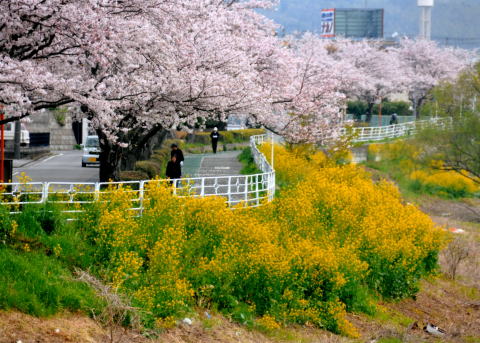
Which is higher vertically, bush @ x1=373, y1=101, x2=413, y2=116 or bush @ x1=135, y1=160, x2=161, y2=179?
bush @ x1=373, y1=101, x2=413, y2=116

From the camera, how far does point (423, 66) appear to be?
255 feet

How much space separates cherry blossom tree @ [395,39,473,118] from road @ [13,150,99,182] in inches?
1527

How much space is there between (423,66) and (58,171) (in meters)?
50.3

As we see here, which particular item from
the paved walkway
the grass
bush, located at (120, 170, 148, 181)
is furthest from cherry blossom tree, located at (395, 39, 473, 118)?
the grass

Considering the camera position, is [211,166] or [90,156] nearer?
[90,156]

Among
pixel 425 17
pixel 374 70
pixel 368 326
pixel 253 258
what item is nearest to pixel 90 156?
pixel 368 326

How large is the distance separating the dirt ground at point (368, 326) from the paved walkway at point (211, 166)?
10.0 m

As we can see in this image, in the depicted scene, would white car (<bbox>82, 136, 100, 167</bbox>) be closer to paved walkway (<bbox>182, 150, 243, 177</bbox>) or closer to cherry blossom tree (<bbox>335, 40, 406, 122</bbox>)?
paved walkway (<bbox>182, 150, 243, 177</bbox>)

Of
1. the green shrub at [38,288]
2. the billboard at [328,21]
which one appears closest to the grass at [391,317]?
A: the green shrub at [38,288]

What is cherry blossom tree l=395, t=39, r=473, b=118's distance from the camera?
242 feet

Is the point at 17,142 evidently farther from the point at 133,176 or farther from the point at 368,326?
the point at 368,326

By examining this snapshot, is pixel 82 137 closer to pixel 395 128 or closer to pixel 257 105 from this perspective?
pixel 395 128

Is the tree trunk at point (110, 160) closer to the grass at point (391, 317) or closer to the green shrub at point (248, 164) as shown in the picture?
the grass at point (391, 317)

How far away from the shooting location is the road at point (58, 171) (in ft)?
98.3
